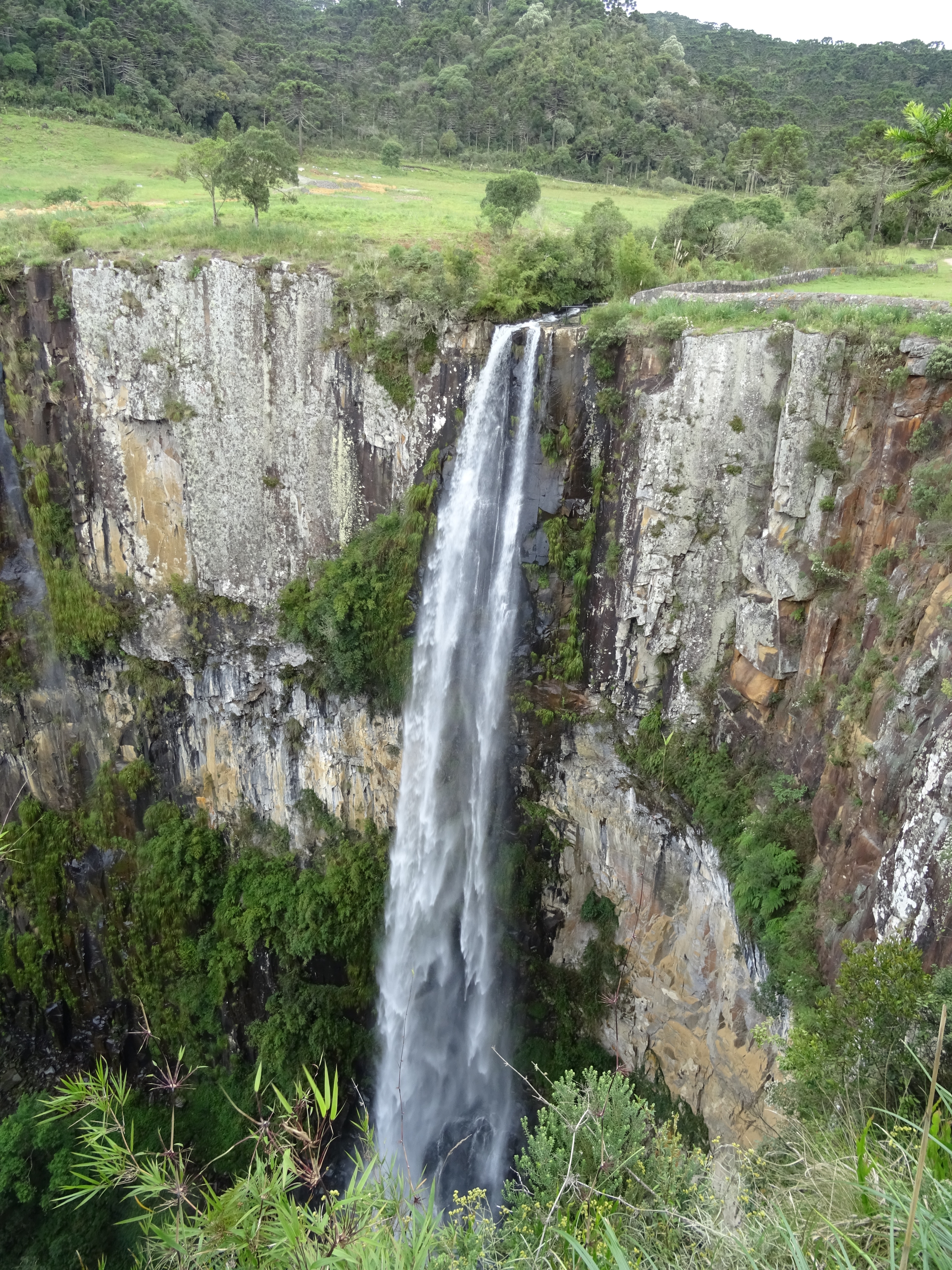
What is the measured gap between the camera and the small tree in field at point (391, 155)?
3027cm

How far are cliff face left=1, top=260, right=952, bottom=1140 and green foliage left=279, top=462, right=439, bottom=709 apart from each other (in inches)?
19.0

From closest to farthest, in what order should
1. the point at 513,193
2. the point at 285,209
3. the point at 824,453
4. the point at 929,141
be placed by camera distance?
the point at 929,141, the point at 824,453, the point at 513,193, the point at 285,209

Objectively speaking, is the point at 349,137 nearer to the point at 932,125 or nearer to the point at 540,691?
the point at 540,691

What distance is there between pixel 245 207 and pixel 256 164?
3716 mm

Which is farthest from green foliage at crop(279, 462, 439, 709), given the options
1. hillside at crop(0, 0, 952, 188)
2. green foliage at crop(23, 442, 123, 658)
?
hillside at crop(0, 0, 952, 188)

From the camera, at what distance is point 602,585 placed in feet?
47.5

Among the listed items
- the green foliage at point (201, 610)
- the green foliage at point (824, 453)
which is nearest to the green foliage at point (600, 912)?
the green foliage at point (824, 453)

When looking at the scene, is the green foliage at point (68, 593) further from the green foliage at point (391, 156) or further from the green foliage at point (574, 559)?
the green foliage at point (391, 156)

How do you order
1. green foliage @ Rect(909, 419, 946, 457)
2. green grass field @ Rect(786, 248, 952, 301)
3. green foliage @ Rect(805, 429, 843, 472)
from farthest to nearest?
green grass field @ Rect(786, 248, 952, 301)
green foliage @ Rect(805, 429, 843, 472)
green foliage @ Rect(909, 419, 946, 457)

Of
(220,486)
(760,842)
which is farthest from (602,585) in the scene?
(220,486)

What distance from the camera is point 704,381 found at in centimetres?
1230

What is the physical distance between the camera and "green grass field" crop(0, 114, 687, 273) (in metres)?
16.5

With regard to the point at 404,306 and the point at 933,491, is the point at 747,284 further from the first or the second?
the point at 933,491

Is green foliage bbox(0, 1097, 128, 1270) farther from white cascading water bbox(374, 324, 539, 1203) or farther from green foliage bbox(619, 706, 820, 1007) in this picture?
green foliage bbox(619, 706, 820, 1007)
